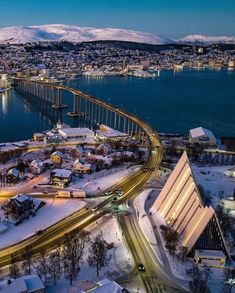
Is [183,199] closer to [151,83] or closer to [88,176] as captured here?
[88,176]

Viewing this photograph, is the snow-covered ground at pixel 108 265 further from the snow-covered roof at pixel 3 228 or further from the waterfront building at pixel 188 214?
the snow-covered roof at pixel 3 228

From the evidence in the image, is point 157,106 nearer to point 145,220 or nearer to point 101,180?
point 101,180

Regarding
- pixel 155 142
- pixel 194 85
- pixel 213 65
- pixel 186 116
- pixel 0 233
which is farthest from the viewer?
pixel 213 65

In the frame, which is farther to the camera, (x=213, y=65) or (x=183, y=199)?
(x=213, y=65)

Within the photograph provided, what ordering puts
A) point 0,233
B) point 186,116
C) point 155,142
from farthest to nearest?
1. point 186,116
2. point 155,142
3. point 0,233

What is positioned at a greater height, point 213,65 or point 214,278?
point 213,65

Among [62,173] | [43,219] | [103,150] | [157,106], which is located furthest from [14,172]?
[157,106]

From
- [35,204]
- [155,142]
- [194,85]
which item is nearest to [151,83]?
[194,85]
